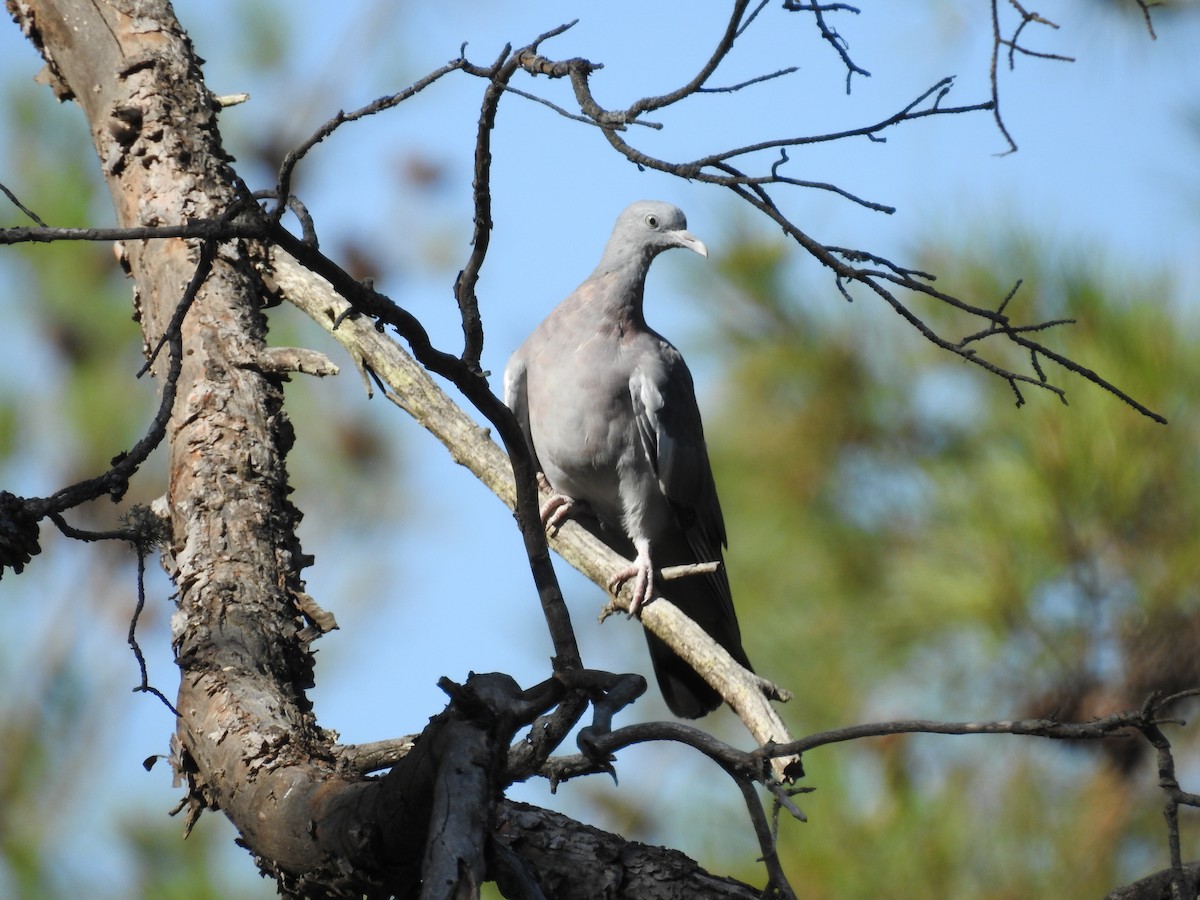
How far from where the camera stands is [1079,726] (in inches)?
52.2

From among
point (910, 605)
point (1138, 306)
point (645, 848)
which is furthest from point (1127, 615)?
point (645, 848)

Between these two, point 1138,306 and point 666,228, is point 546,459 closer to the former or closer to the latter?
point 666,228

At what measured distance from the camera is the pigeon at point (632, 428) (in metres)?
3.52

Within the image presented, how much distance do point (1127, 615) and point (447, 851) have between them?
2.62 metres

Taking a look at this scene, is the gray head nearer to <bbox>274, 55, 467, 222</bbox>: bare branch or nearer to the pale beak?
the pale beak

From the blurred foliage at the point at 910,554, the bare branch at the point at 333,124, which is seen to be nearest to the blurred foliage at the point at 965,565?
the blurred foliage at the point at 910,554

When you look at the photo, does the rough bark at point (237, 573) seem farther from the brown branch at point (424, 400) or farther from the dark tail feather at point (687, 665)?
the dark tail feather at point (687, 665)

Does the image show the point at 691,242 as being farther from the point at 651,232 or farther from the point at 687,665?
the point at 687,665

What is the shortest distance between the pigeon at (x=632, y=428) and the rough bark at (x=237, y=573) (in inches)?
37.2

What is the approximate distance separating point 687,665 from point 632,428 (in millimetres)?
707

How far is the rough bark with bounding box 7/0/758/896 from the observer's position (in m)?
1.56

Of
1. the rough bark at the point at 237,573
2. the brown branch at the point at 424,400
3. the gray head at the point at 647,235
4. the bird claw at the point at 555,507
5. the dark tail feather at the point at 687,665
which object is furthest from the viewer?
the gray head at the point at 647,235

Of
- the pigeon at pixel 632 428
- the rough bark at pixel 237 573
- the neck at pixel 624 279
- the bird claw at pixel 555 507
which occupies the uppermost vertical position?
the neck at pixel 624 279

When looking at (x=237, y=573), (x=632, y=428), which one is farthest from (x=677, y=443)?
(x=237, y=573)
